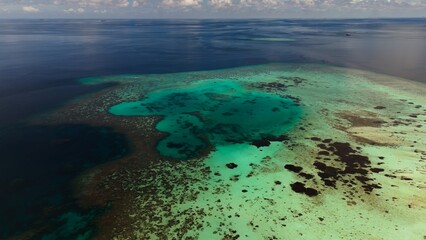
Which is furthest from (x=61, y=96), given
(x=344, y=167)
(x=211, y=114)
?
(x=344, y=167)

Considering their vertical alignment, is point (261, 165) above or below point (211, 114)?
below

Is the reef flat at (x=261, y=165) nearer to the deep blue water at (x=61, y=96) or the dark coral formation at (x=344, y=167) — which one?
the dark coral formation at (x=344, y=167)

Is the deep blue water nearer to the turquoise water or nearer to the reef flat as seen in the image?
the reef flat

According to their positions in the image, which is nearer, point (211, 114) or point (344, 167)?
point (344, 167)

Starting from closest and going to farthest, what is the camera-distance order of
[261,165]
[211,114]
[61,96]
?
[261,165] < [211,114] < [61,96]

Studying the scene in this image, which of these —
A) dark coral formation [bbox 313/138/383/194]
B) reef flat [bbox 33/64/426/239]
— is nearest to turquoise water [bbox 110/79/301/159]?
reef flat [bbox 33/64/426/239]

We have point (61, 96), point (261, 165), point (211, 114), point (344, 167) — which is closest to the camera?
point (344, 167)

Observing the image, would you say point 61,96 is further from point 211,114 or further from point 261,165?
point 261,165
